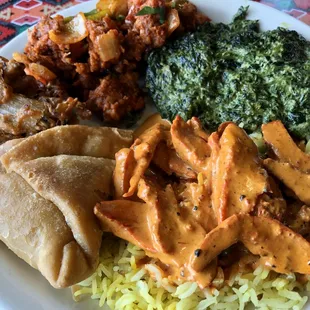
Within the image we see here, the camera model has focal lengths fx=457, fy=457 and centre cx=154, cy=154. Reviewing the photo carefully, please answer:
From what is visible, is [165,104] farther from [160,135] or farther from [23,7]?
[23,7]

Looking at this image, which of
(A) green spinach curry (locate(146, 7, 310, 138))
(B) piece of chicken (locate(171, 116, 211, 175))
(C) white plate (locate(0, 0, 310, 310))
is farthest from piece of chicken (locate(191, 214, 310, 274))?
(A) green spinach curry (locate(146, 7, 310, 138))

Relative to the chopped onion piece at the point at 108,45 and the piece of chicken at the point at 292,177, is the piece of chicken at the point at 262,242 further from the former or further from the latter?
the chopped onion piece at the point at 108,45

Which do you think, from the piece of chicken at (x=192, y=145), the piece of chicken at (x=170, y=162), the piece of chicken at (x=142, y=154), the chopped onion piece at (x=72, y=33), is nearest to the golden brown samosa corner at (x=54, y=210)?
the piece of chicken at (x=142, y=154)

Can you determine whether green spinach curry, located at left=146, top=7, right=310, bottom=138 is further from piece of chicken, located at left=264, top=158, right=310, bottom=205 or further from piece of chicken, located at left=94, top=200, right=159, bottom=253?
piece of chicken, located at left=94, top=200, right=159, bottom=253

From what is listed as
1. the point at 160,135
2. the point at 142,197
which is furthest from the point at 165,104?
the point at 142,197

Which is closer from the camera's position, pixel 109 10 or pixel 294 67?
pixel 294 67

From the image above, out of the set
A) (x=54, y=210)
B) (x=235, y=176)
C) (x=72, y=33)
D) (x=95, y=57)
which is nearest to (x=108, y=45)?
(x=95, y=57)
